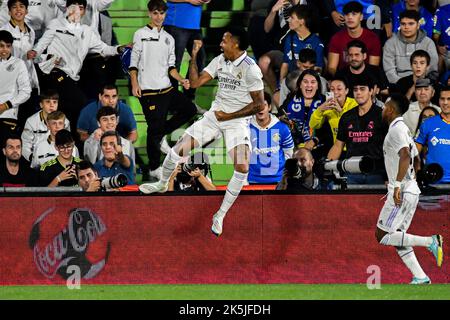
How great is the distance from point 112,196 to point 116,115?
1559 millimetres

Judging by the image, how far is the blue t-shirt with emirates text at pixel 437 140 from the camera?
1322 centimetres

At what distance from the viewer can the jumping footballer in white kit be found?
41.3ft

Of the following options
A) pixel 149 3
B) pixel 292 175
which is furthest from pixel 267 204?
pixel 149 3

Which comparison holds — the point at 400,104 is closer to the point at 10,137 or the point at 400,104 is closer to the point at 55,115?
the point at 55,115

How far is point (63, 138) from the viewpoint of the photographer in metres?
13.5

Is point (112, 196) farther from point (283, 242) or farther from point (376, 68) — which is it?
point (376, 68)

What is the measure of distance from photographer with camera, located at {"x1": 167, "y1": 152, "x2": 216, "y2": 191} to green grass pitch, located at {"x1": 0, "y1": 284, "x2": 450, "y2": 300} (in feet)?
3.70

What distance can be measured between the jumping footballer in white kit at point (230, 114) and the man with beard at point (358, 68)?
1.91 metres

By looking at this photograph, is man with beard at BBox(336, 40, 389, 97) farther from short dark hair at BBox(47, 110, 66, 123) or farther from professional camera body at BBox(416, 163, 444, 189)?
short dark hair at BBox(47, 110, 66, 123)

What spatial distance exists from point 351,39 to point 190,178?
2.88 meters

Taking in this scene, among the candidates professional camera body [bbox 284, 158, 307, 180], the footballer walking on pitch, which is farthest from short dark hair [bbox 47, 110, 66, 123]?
the footballer walking on pitch

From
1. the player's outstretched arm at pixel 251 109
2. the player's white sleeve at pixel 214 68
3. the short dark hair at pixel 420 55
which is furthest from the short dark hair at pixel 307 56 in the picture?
the player's outstretched arm at pixel 251 109

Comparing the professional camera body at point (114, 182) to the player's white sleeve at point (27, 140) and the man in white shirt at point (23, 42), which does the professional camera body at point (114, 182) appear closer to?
the player's white sleeve at point (27, 140)

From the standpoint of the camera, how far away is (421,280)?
12.5m
